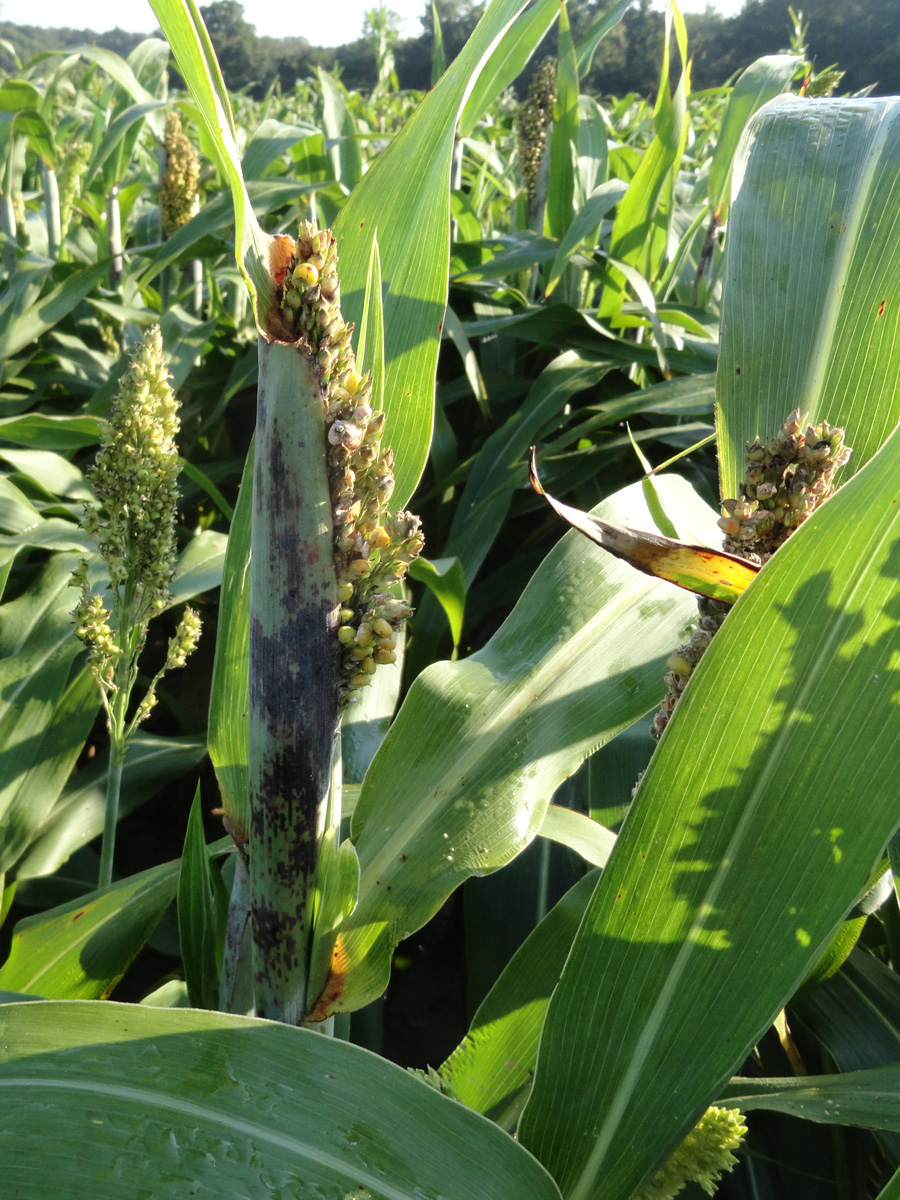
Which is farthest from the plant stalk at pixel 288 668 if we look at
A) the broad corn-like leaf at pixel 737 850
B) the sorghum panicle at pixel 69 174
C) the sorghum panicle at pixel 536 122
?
the sorghum panicle at pixel 69 174

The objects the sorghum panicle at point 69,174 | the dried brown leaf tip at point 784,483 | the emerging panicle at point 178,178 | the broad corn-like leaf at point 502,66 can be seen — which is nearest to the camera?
the dried brown leaf tip at point 784,483

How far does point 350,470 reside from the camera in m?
0.60

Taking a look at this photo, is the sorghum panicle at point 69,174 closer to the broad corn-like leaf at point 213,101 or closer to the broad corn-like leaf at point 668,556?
the broad corn-like leaf at point 213,101

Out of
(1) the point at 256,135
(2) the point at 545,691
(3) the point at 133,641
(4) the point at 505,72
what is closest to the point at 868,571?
(2) the point at 545,691

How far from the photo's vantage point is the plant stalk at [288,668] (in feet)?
1.91

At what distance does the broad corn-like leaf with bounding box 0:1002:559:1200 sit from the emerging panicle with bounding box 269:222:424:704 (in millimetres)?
277

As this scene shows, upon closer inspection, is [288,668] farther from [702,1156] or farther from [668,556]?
[702,1156]

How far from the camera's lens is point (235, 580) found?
3.09 ft

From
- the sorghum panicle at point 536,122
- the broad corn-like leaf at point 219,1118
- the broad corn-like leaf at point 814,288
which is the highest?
the sorghum panicle at point 536,122

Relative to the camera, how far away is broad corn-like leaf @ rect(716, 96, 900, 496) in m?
0.87

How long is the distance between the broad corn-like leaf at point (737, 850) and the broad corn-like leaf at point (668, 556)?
0.06 metres

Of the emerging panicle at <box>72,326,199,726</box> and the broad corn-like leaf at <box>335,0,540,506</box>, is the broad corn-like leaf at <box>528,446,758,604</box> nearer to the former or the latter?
the broad corn-like leaf at <box>335,0,540,506</box>

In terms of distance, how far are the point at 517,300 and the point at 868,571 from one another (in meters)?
2.21

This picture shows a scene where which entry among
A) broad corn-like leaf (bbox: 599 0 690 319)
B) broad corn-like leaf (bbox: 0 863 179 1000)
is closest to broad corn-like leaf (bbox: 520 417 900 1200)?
broad corn-like leaf (bbox: 0 863 179 1000)
